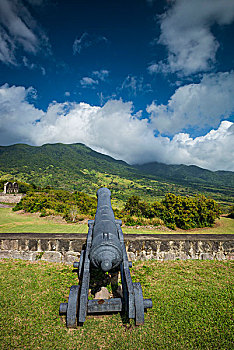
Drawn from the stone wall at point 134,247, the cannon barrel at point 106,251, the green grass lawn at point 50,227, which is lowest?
the green grass lawn at point 50,227

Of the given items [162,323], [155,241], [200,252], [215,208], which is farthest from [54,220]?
[215,208]

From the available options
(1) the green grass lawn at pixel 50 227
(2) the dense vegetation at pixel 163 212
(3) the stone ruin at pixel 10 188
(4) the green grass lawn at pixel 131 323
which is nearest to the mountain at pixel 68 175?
(3) the stone ruin at pixel 10 188

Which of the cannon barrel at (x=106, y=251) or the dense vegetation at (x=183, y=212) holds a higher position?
the cannon barrel at (x=106, y=251)

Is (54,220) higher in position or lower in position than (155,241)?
lower

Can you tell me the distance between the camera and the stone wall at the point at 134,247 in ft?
18.0

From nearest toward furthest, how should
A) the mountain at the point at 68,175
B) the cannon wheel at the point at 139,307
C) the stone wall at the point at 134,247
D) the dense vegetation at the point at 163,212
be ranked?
the cannon wheel at the point at 139,307 < the stone wall at the point at 134,247 < the dense vegetation at the point at 163,212 < the mountain at the point at 68,175

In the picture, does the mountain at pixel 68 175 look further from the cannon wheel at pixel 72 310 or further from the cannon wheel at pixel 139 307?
the cannon wheel at pixel 72 310

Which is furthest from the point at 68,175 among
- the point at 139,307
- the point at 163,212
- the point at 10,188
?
the point at 139,307

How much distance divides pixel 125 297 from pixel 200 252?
392 centimetres

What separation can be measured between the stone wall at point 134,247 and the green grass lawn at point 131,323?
1.72 feet

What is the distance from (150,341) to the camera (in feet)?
9.06

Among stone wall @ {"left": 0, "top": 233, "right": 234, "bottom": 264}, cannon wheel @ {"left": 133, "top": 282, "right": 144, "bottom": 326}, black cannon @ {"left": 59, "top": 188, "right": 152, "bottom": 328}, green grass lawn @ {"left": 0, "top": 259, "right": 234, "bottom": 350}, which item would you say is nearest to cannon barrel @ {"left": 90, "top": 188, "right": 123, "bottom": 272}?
black cannon @ {"left": 59, "top": 188, "right": 152, "bottom": 328}

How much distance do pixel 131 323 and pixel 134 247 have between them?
255 centimetres

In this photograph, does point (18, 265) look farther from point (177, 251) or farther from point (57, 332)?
point (177, 251)
